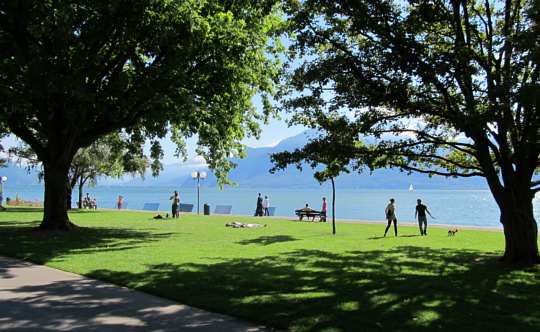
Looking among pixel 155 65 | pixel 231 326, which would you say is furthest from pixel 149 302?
pixel 155 65

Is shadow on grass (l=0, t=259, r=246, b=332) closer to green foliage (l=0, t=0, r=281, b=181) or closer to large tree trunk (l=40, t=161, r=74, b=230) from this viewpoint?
green foliage (l=0, t=0, r=281, b=181)

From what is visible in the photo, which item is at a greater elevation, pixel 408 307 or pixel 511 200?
pixel 511 200

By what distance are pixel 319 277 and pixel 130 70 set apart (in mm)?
14210

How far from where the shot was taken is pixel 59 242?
16000 millimetres

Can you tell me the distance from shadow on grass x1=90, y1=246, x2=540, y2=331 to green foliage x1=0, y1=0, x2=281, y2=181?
7402 millimetres

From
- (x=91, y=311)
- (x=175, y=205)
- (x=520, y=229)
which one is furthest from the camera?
(x=175, y=205)

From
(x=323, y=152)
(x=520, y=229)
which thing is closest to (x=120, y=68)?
(x=323, y=152)

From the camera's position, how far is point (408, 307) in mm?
7504

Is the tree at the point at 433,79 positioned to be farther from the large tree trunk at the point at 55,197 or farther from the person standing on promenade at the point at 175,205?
the person standing on promenade at the point at 175,205

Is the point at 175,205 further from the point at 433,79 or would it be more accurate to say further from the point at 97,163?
the point at 433,79

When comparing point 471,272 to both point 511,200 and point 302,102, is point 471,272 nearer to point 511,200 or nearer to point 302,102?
point 511,200

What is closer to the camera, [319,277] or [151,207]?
[319,277]

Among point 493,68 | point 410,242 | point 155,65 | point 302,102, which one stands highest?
point 155,65

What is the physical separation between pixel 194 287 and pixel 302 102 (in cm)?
652
